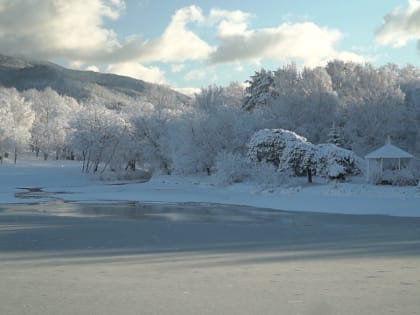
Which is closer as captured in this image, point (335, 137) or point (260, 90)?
point (335, 137)

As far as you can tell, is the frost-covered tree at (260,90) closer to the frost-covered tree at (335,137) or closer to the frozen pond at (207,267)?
the frost-covered tree at (335,137)

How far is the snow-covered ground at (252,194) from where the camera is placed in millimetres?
29778

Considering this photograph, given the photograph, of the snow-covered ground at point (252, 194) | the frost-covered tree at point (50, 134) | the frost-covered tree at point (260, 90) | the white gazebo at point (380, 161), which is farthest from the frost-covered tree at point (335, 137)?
the frost-covered tree at point (50, 134)

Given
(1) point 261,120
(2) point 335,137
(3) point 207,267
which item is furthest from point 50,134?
(3) point 207,267

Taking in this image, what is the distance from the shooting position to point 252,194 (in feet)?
124

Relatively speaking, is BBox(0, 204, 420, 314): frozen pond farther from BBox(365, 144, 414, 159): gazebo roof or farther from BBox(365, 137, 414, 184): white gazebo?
BBox(365, 144, 414, 159): gazebo roof

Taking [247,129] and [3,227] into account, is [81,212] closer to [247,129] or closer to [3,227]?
[3,227]

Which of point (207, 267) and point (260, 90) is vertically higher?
point (260, 90)

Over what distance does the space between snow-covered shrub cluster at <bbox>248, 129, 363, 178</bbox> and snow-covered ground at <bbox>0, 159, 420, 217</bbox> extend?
134 centimetres

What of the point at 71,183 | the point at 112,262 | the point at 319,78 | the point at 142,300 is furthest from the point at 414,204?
the point at 71,183

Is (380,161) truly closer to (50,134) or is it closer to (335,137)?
(335,137)

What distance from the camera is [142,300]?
8.40 metres

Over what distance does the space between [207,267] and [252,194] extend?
85.9 feet

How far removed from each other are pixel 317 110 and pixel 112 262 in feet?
145
